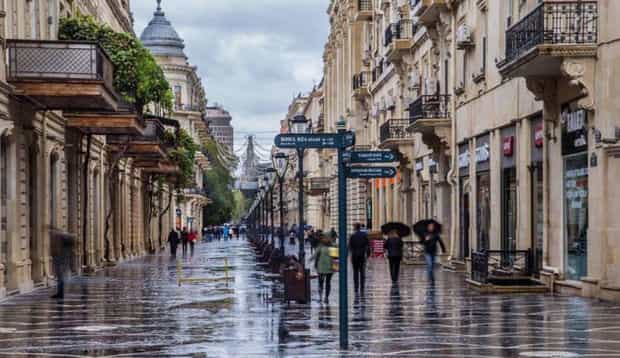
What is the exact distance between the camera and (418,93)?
147 ft

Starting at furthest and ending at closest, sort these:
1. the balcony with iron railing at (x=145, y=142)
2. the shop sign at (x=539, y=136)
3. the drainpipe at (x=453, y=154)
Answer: the balcony with iron railing at (x=145, y=142)
the drainpipe at (x=453, y=154)
the shop sign at (x=539, y=136)

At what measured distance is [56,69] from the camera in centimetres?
2645

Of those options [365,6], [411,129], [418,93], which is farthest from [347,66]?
[411,129]

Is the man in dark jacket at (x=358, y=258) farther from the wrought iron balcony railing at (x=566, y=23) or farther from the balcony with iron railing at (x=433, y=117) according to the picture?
the balcony with iron railing at (x=433, y=117)

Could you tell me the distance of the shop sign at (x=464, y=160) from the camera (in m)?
35.3

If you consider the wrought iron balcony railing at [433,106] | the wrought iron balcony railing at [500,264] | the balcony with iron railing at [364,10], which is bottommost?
the wrought iron balcony railing at [500,264]

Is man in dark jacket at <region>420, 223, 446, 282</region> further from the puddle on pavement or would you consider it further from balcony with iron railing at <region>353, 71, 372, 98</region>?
balcony with iron railing at <region>353, 71, 372, 98</region>

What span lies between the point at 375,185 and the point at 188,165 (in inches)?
575

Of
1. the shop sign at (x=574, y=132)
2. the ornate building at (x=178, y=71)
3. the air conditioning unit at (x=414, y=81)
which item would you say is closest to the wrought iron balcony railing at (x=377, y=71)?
the air conditioning unit at (x=414, y=81)

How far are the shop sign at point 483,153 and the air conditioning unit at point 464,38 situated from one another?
3.11 metres

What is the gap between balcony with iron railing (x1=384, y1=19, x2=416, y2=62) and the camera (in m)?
46.9

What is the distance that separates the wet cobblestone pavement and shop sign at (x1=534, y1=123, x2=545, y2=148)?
3.74 meters

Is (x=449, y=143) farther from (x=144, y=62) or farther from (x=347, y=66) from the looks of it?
(x=347, y=66)

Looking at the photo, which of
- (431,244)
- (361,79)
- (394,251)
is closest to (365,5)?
(361,79)
